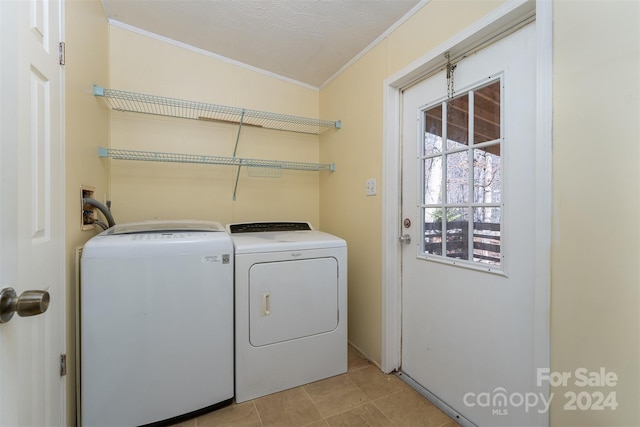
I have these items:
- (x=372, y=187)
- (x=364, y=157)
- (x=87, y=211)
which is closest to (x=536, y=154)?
(x=372, y=187)

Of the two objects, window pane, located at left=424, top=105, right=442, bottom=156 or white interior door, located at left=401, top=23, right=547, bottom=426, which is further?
window pane, located at left=424, top=105, right=442, bottom=156

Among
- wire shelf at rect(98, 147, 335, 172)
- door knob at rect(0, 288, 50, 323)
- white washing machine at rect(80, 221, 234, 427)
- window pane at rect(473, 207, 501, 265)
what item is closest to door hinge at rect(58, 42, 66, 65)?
wire shelf at rect(98, 147, 335, 172)

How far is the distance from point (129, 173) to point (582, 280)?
2.57 m

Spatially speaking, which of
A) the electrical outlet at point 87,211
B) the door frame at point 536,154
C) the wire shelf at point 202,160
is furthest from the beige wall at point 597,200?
the electrical outlet at point 87,211

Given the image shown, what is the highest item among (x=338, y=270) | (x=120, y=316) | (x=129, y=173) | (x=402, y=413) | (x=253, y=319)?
(x=129, y=173)

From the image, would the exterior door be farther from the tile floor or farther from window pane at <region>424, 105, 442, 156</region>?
window pane at <region>424, 105, 442, 156</region>

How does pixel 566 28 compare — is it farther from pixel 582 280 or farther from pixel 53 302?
pixel 53 302

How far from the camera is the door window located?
129 cm

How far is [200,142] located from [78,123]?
2.87 ft

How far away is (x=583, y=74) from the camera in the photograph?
925 millimetres

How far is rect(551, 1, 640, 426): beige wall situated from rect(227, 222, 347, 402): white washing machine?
1.11 meters

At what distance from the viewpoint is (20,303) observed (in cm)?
57

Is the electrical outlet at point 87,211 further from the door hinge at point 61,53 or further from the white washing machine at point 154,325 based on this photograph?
the door hinge at point 61,53

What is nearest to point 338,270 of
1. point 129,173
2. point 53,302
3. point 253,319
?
point 253,319
